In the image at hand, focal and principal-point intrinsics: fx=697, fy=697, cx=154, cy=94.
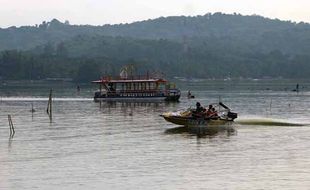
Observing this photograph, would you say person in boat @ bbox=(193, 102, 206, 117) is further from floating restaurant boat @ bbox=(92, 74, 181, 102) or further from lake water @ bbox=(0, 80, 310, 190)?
floating restaurant boat @ bbox=(92, 74, 181, 102)

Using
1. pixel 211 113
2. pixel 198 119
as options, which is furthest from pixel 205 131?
pixel 211 113

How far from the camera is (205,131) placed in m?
68.9

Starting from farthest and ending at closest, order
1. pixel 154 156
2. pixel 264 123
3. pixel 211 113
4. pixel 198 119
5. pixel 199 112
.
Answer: pixel 264 123 → pixel 211 113 → pixel 199 112 → pixel 198 119 → pixel 154 156

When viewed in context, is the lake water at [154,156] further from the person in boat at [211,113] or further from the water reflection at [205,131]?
the person in boat at [211,113]

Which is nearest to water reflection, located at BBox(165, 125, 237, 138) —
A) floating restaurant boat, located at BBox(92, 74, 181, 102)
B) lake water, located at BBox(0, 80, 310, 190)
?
lake water, located at BBox(0, 80, 310, 190)

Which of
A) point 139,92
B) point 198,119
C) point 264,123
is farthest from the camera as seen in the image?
point 139,92

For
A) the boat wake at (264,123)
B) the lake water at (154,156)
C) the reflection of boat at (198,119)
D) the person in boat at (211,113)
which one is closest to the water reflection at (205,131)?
the lake water at (154,156)

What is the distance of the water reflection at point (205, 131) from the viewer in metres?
66.3

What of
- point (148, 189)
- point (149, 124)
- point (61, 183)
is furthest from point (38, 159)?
point (149, 124)

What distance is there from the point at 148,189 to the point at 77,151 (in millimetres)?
16304

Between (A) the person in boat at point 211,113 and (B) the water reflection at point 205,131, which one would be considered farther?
(A) the person in boat at point 211,113

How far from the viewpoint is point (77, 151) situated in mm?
53719

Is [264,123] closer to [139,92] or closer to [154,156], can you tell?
[154,156]

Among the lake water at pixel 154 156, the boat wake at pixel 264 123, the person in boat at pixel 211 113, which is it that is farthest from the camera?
the boat wake at pixel 264 123
